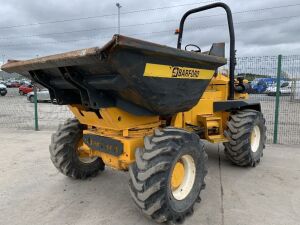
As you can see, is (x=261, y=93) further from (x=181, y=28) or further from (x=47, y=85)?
(x=47, y=85)

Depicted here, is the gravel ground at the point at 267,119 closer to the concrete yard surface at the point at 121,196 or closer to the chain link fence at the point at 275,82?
the chain link fence at the point at 275,82

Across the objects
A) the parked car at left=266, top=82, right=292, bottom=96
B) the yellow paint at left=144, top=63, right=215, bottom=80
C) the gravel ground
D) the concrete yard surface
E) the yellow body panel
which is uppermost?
the yellow paint at left=144, top=63, right=215, bottom=80

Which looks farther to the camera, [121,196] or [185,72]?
[121,196]

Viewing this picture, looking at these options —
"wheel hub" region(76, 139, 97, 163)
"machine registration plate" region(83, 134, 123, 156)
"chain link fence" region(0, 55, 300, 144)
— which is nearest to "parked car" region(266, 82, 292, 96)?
"chain link fence" region(0, 55, 300, 144)

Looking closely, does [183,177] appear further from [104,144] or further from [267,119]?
[267,119]

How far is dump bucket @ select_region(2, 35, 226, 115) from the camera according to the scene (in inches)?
95.7

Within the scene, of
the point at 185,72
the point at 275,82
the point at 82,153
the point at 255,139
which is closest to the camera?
the point at 185,72

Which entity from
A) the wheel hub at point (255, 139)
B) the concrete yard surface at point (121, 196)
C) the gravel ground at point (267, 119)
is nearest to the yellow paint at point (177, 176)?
the concrete yard surface at point (121, 196)

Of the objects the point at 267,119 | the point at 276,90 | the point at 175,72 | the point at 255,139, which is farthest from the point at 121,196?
the point at 267,119

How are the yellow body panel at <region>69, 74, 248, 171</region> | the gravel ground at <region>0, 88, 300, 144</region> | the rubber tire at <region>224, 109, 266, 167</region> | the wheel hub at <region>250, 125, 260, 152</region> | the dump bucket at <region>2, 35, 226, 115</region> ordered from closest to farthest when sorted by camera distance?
1. the dump bucket at <region>2, 35, 226, 115</region>
2. the yellow body panel at <region>69, 74, 248, 171</region>
3. the rubber tire at <region>224, 109, 266, 167</region>
4. the wheel hub at <region>250, 125, 260, 152</region>
5. the gravel ground at <region>0, 88, 300, 144</region>

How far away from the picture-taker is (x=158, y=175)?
2.84 m

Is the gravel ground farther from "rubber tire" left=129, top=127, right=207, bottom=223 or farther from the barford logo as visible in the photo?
"rubber tire" left=129, top=127, right=207, bottom=223

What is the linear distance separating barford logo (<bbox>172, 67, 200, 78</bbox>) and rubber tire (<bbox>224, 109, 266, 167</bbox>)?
1.70 meters

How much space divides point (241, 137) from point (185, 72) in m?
2.01
